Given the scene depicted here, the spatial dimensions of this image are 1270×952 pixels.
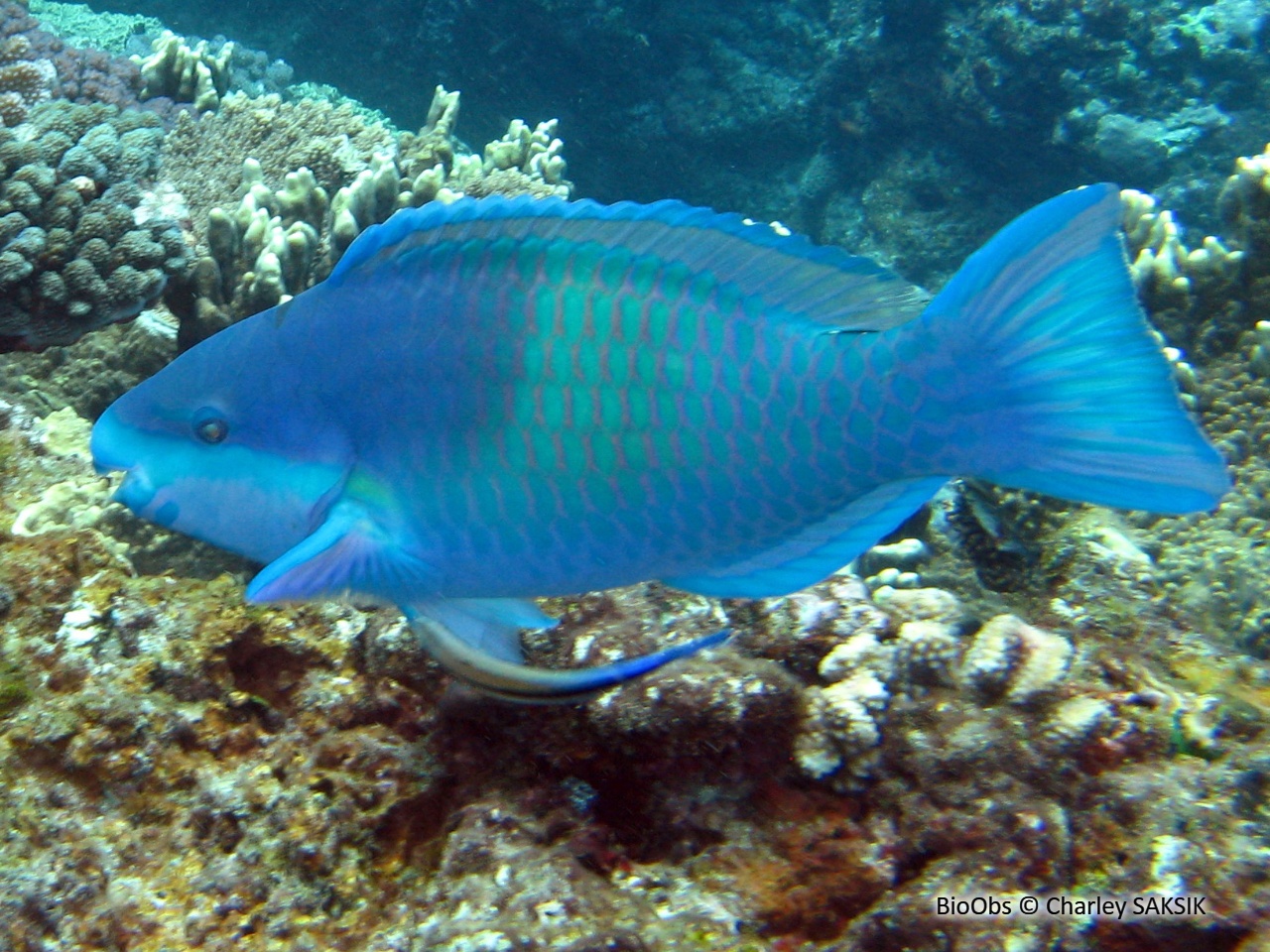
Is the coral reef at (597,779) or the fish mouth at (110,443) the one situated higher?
the fish mouth at (110,443)

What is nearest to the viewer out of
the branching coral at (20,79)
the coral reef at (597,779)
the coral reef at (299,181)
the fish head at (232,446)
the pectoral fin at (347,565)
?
the pectoral fin at (347,565)

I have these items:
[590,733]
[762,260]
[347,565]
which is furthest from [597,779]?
[762,260]

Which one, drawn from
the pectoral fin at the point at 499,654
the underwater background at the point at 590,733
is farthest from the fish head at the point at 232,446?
the underwater background at the point at 590,733

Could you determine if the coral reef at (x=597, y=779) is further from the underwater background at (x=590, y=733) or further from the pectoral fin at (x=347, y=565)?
the pectoral fin at (x=347, y=565)

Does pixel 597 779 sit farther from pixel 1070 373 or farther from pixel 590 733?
pixel 1070 373

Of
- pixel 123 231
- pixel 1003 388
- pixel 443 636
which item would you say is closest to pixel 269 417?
pixel 443 636

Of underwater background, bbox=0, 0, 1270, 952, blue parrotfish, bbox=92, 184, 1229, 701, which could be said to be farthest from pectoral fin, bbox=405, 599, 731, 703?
underwater background, bbox=0, 0, 1270, 952

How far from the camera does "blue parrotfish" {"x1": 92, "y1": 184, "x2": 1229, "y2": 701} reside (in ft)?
4.04

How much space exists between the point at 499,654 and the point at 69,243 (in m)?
3.38

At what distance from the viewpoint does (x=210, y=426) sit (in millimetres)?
1441

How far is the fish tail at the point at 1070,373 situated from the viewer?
1.15m

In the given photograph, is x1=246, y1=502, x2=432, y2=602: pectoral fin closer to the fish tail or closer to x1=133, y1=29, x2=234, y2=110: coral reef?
the fish tail

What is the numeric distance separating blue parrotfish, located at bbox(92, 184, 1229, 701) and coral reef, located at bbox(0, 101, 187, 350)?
2664 millimetres

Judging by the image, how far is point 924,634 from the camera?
226 cm
